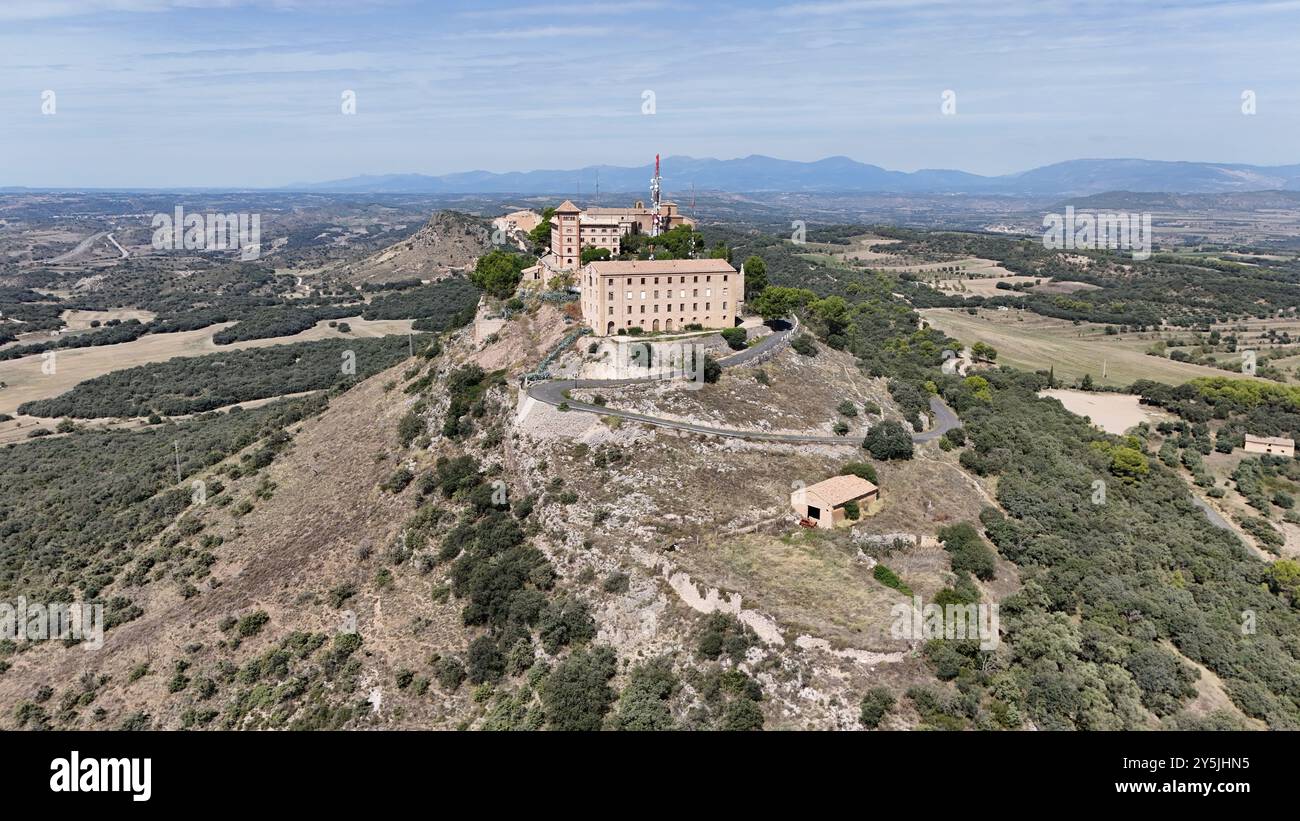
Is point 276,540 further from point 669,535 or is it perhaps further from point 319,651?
point 669,535

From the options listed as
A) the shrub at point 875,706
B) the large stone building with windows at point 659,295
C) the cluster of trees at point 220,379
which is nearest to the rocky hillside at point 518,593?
the shrub at point 875,706

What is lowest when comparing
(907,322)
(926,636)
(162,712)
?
(162,712)

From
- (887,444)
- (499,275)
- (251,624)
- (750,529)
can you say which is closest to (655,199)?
(499,275)

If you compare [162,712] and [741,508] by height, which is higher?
[741,508]

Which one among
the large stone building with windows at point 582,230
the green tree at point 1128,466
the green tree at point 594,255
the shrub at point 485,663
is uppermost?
the large stone building with windows at point 582,230

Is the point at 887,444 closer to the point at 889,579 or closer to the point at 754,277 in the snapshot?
the point at 889,579

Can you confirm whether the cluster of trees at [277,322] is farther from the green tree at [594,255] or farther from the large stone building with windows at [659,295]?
the large stone building with windows at [659,295]
